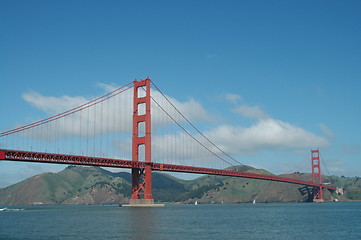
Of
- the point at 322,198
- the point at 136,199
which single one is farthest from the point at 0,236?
the point at 322,198

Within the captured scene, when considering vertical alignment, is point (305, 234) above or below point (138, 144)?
below

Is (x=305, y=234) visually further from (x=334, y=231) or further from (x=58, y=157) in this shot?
(x=58, y=157)

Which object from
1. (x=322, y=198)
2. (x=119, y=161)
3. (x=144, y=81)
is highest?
(x=144, y=81)

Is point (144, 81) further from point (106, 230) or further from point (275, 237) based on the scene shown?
point (275, 237)

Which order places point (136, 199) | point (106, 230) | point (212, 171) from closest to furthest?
point (106, 230)
point (136, 199)
point (212, 171)

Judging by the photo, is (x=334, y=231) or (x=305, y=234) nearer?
(x=305, y=234)

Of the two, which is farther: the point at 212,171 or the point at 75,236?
the point at 212,171

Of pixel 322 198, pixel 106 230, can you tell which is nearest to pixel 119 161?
pixel 106 230

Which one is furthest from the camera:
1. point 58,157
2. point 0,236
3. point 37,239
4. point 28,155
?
point 58,157

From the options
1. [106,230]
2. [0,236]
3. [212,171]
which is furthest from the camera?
[212,171]
